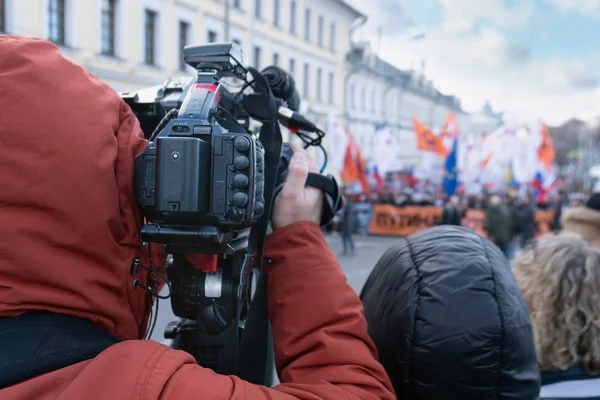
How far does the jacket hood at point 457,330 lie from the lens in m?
1.13

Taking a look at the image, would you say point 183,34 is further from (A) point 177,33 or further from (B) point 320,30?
(B) point 320,30

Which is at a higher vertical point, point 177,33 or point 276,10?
point 276,10

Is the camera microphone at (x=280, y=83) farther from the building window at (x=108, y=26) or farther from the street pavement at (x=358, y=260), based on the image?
the building window at (x=108, y=26)

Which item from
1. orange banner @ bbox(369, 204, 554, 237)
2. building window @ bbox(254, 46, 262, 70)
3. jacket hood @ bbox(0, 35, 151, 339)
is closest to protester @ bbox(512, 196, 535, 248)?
orange banner @ bbox(369, 204, 554, 237)

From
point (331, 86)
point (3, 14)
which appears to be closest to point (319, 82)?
point (331, 86)

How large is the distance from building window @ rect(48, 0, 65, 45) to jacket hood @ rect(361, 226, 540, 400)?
1587 cm

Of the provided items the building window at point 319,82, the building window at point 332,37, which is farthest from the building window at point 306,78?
the building window at point 332,37

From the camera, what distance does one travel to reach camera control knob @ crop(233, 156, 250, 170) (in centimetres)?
91

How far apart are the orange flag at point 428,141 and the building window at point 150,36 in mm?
9196

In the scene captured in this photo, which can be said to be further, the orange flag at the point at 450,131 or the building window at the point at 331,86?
the building window at the point at 331,86

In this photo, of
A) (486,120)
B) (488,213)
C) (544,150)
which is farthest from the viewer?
(486,120)

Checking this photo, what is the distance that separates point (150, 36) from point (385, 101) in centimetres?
2383

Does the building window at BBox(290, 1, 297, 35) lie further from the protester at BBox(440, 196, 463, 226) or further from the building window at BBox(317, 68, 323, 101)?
the protester at BBox(440, 196, 463, 226)

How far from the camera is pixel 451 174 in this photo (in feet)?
54.6
